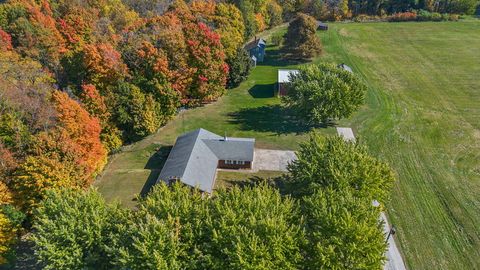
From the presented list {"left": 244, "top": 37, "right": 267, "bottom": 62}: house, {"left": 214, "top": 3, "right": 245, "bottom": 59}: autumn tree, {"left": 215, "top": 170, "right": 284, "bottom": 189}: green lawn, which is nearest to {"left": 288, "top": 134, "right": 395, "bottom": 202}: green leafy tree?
{"left": 215, "top": 170, "right": 284, "bottom": 189}: green lawn

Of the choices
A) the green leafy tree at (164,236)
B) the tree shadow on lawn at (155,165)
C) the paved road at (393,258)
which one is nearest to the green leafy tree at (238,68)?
the tree shadow on lawn at (155,165)

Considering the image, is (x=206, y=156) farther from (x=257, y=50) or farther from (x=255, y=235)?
(x=257, y=50)

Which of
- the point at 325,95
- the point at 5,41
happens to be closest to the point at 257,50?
the point at 325,95

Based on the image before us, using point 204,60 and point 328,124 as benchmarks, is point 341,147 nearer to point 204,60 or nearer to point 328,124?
point 328,124

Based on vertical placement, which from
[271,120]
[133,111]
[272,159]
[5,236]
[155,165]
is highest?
[133,111]

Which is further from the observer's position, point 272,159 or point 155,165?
point 272,159

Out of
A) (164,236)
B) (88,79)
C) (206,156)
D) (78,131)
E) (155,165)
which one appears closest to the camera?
(164,236)
